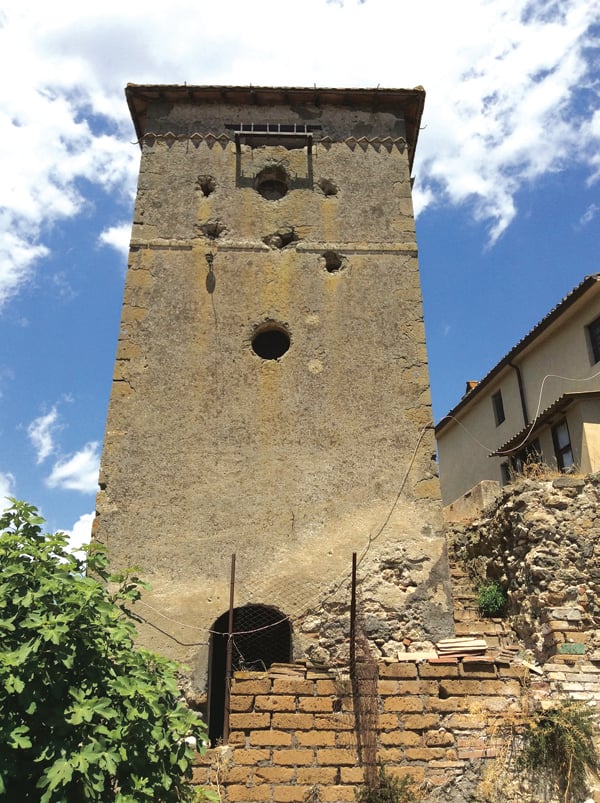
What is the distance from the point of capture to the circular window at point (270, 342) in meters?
10.3

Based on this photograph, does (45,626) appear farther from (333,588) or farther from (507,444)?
(507,444)

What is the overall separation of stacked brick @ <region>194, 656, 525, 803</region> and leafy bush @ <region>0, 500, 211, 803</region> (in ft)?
4.52

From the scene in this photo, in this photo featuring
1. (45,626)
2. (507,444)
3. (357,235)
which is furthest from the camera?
(507,444)

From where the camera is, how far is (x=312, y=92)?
12055 mm

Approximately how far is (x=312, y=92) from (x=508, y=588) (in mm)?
8212

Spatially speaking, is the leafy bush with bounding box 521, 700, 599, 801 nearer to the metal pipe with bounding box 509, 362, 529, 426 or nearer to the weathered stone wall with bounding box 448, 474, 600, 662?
the weathered stone wall with bounding box 448, 474, 600, 662

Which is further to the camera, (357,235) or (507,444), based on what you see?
(507,444)

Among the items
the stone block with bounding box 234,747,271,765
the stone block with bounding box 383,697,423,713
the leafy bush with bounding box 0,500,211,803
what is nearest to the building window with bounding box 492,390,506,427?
the stone block with bounding box 383,697,423,713

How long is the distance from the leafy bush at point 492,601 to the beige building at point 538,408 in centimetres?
371

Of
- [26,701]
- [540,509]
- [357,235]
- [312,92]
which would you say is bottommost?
[26,701]

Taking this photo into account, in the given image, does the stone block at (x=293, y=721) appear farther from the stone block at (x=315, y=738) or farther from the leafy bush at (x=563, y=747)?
the leafy bush at (x=563, y=747)

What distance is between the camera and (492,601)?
953 centimetres

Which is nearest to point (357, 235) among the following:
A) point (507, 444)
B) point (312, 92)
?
point (312, 92)

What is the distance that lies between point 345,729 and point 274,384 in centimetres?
431
